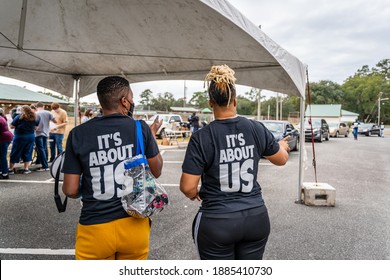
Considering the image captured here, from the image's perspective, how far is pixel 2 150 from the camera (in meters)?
7.14

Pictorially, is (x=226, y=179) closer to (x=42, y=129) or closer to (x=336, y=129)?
(x=42, y=129)

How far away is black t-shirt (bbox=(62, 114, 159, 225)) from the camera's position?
180 cm

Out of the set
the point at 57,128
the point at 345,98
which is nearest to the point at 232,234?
the point at 57,128

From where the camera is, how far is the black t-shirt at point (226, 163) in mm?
1814

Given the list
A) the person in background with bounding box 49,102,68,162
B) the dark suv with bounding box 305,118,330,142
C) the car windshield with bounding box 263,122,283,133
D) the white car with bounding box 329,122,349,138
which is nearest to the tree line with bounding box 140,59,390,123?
the white car with bounding box 329,122,349,138

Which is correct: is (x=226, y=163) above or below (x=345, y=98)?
below

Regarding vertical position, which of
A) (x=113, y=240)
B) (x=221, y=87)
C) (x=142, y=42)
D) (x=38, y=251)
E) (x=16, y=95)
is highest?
(x=16, y=95)

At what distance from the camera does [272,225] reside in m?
4.59

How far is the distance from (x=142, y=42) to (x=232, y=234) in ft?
13.4

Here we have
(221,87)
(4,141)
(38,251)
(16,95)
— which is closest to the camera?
(221,87)

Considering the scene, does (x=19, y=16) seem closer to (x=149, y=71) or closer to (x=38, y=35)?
(x=38, y=35)

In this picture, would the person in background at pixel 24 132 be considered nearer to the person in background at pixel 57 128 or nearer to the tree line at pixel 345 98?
the person in background at pixel 57 128

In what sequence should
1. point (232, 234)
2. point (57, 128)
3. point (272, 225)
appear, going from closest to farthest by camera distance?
point (232, 234) → point (272, 225) → point (57, 128)

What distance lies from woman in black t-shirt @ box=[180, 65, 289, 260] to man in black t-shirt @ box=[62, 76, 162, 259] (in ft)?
1.31
